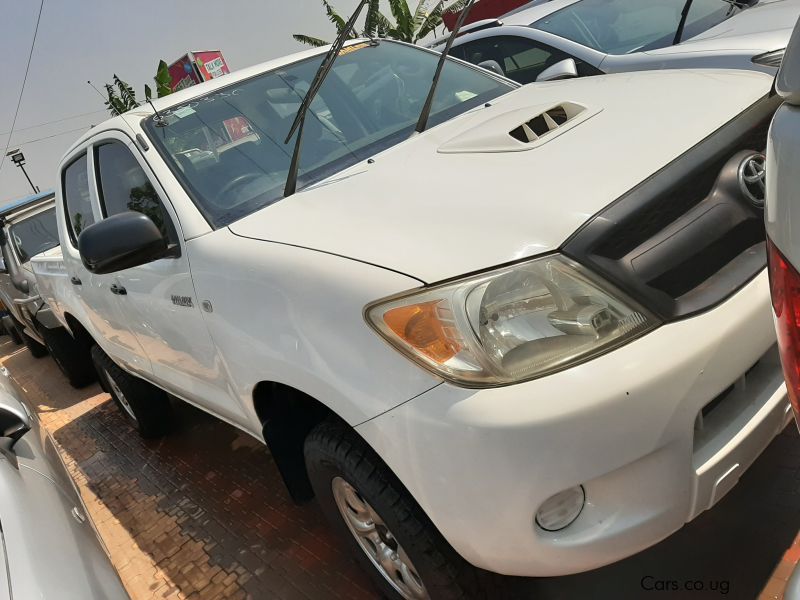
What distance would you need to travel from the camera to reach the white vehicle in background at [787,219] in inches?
35.9

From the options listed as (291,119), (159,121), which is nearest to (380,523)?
(291,119)

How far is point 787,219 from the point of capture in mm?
920

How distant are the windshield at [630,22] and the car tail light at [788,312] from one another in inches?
173

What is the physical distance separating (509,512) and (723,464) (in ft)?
1.72

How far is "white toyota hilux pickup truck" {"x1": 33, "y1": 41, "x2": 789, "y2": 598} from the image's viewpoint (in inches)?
57.6

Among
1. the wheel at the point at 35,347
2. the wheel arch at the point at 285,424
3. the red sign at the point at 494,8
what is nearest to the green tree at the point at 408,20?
the red sign at the point at 494,8

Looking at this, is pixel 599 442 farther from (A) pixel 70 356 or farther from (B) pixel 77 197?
(A) pixel 70 356

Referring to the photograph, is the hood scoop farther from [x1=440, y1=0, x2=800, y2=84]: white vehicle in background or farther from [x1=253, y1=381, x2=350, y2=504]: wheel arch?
[x1=440, y1=0, x2=800, y2=84]: white vehicle in background

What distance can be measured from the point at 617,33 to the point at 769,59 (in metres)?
1.87

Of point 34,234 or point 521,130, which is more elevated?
point 34,234

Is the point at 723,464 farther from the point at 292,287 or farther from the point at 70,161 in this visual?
the point at 70,161

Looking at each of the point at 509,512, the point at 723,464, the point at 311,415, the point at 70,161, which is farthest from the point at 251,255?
the point at 70,161

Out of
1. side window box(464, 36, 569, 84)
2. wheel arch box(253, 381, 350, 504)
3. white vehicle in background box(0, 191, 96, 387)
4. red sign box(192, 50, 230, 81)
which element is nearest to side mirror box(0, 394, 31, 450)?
wheel arch box(253, 381, 350, 504)

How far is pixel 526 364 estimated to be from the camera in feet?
4.91
